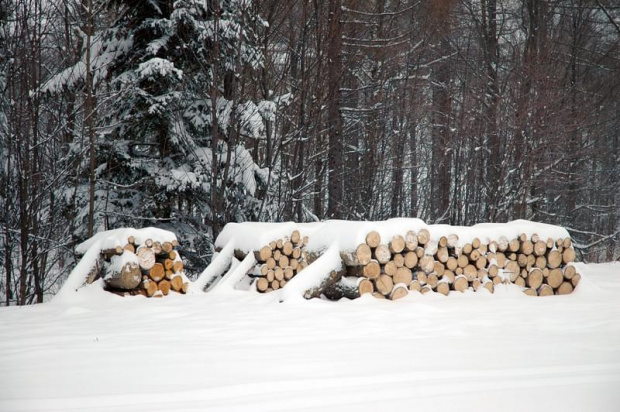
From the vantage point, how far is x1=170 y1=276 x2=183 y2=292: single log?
6.55m

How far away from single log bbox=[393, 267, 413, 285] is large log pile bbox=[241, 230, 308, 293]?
1181 millimetres

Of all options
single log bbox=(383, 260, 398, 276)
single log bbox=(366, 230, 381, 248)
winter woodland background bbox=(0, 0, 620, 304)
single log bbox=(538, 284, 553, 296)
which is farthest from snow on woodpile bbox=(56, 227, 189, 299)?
single log bbox=(538, 284, 553, 296)

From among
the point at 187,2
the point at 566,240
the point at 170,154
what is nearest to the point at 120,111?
the point at 170,154

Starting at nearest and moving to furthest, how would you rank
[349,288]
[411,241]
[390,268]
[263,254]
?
[349,288], [390,268], [411,241], [263,254]

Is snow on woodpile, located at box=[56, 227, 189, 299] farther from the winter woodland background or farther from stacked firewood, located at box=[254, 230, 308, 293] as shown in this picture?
the winter woodland background

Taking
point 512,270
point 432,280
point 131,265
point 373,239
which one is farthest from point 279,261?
point 512,270

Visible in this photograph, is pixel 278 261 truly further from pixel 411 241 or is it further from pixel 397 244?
pixel 411 241

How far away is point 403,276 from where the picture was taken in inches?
235

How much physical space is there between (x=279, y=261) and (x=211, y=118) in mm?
3963

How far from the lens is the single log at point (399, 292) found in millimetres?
5855

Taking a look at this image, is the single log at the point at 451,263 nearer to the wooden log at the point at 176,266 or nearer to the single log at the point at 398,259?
the single log at the point at 398,259

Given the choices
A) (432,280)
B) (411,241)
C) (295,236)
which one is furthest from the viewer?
(295,236)

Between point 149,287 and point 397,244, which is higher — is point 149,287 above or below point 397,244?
below

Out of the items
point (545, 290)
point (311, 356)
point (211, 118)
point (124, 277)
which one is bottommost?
point (545, 290)
